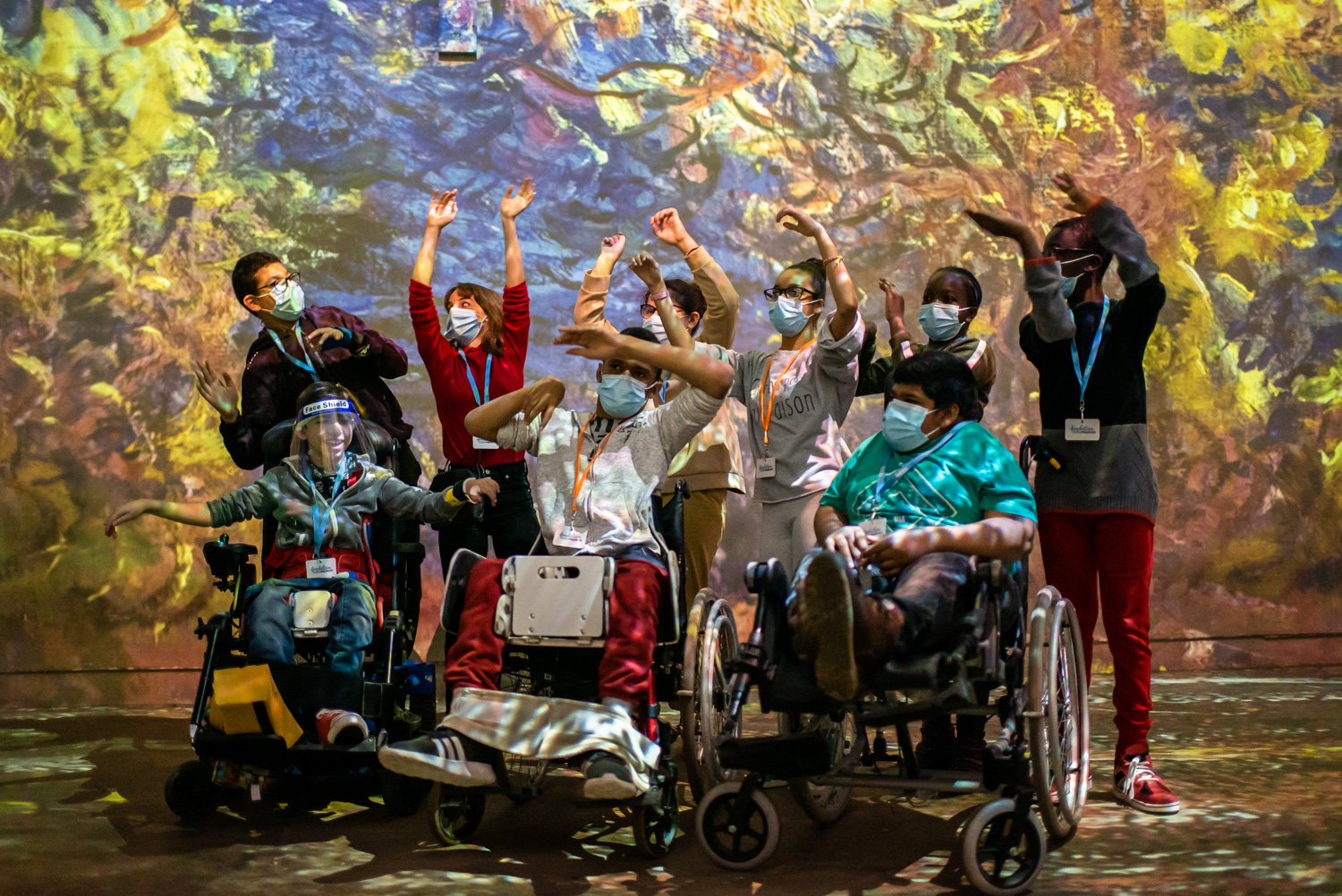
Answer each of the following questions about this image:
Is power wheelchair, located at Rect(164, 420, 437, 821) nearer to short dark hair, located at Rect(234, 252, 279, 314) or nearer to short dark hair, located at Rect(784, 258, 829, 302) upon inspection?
short dark hair, located at Rect(234, 252, 279, 314)

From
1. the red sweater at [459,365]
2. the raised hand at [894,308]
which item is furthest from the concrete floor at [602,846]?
the raised hand at [894,308]

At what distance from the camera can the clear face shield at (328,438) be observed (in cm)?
360

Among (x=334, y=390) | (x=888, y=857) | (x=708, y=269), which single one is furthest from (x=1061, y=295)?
(x=334, y=390)

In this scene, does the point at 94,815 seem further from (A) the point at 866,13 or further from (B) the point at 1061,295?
(A) the point at 866,13

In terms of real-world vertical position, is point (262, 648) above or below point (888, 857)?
above

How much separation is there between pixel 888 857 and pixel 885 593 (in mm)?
700

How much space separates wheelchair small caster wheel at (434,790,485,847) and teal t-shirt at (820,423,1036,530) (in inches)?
47.8

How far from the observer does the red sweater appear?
4020 mm

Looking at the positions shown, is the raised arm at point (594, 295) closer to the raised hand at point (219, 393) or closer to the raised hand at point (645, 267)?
the raised hand at point (645, 267)

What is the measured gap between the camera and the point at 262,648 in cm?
326

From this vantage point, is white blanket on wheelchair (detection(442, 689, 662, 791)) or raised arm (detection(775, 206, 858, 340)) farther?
raised arm (detection(775, 206, 858, 340))

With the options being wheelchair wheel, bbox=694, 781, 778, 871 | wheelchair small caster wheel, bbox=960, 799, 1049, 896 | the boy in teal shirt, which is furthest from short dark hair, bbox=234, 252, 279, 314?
wheelchair small caster wheel, bbox=960, 799, 1049, 896

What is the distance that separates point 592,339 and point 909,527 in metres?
0.98

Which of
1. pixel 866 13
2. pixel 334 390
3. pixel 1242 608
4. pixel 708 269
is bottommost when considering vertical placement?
pixel 1242 608
